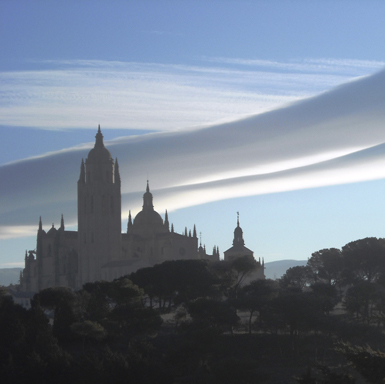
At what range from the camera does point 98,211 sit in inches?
4739

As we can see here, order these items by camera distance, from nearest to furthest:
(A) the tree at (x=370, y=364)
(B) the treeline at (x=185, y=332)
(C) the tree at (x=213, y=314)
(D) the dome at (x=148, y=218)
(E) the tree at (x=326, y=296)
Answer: (A) the tree at (x=370, y=364)
(B) the treeline at (x=185, y=332)
(C) the tree at (x=213, y=314)
(E) the tree at (x=326, y=296)
(D) the dome at (x=148, y=218)

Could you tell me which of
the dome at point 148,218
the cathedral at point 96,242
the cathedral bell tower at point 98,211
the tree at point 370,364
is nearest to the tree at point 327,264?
the cathedral at point 96,242

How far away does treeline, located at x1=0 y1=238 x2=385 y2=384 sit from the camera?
141 feet

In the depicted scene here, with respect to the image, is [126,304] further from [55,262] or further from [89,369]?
[55,262]

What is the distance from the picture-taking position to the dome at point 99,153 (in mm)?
121275

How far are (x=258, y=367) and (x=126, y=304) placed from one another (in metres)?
13.6

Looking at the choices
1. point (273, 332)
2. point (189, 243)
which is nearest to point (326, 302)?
point (273, 332)

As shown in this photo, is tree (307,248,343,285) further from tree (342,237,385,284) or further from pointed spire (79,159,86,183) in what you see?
pointed spire (79,159,86,183)

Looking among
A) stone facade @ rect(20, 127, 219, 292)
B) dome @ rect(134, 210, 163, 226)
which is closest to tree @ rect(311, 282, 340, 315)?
stone facade @ rect(20, 127, 219, 292)

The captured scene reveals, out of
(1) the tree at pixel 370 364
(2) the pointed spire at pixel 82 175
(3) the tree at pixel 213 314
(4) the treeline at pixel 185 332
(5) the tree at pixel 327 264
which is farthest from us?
(2) the pointed spire at pixel 82 175

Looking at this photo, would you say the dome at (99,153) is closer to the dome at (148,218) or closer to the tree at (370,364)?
the dome at (148,218)

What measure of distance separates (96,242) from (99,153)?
1309cm

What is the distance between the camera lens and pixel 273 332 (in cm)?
5662

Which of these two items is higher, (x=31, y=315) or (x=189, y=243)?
(x=189, y=243)
